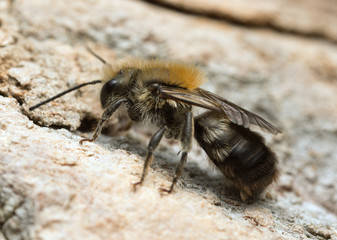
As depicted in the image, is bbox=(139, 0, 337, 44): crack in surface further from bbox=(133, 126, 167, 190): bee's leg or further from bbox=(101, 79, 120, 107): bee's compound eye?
bbox=(133, 126, 167, 190): bee's leg

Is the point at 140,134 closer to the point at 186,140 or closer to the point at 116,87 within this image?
the point at 116,87

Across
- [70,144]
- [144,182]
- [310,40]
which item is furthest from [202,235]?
[310,40]

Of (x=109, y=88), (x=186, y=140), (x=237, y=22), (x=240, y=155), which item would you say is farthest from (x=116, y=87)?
(x=237, y=22)

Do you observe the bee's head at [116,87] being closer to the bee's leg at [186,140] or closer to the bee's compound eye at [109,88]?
the bee's compound eye at [109,88]

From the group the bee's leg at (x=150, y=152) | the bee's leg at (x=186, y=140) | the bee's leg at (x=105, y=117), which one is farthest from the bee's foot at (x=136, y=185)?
the bee's leg at (x=105, y=117)

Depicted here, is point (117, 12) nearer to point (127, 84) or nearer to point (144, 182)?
point (127, 84)

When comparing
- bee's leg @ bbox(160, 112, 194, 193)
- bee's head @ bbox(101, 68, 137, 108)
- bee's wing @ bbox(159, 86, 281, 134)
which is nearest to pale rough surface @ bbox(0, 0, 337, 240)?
bee's leg @ bbox(160, 112, 194, 193)
